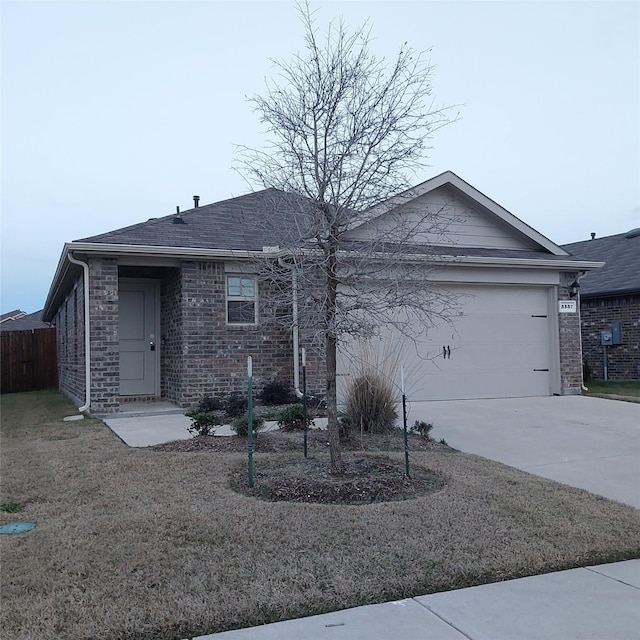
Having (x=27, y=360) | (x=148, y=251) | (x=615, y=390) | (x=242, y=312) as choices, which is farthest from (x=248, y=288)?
(x=27, y=360)

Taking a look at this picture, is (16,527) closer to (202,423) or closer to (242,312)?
(202,423)

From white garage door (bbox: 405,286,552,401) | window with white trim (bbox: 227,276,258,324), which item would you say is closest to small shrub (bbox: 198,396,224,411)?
window with white trim (bbox: 227,276,258,324)

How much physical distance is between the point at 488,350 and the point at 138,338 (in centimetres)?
727

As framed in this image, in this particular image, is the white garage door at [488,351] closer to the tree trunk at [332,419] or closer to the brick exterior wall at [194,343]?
the brick exterior wall at [194,343]

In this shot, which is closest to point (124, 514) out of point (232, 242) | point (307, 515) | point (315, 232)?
point (307, 515)

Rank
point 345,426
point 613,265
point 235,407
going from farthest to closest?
point 613,265, point 235,407, point 345,426

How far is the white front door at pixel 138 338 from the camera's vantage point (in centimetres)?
1241

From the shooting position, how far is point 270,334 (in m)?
11.6

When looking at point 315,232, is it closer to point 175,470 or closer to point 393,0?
point 175,470

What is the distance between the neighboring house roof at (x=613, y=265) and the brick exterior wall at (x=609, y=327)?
0.32 metres

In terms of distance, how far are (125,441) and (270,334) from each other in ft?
13.7

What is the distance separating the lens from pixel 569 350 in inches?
529

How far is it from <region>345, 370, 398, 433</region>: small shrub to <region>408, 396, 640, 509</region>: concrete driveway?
92cm

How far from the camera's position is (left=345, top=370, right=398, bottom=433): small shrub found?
27.6ft
